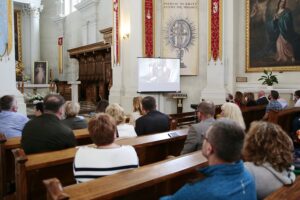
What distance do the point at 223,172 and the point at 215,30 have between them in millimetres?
9253

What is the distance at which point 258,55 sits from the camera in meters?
10.1

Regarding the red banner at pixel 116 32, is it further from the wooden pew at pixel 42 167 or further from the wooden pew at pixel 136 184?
the wooden pew at pixel 136 184

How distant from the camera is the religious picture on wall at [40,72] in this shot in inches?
744

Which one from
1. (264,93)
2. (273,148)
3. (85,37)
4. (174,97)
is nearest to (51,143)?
(273,148)

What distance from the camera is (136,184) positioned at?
2.01m

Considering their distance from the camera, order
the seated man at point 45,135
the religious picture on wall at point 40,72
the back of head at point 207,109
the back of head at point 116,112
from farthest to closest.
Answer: the religious picture on wall at point 40,72, the back of head at point 116,112, the back of head at point 207,109, the seated man at point 45,135

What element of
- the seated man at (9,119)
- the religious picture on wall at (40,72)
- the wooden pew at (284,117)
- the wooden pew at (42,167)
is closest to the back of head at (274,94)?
the wooden pew at (284,117)

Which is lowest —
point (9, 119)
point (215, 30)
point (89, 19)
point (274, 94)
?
point (9, 119)

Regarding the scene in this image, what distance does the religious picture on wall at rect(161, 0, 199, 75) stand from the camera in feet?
36.1

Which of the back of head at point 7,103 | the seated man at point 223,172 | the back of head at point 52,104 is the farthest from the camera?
the back of head at point 7,103

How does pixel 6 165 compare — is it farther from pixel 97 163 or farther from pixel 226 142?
pixel 226 142

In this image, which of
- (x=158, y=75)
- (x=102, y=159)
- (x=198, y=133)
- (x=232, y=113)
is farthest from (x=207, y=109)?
(x=158, y=75)

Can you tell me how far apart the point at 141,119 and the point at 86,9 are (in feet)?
46.8

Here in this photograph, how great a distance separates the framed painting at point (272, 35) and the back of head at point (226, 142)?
8.34 m
